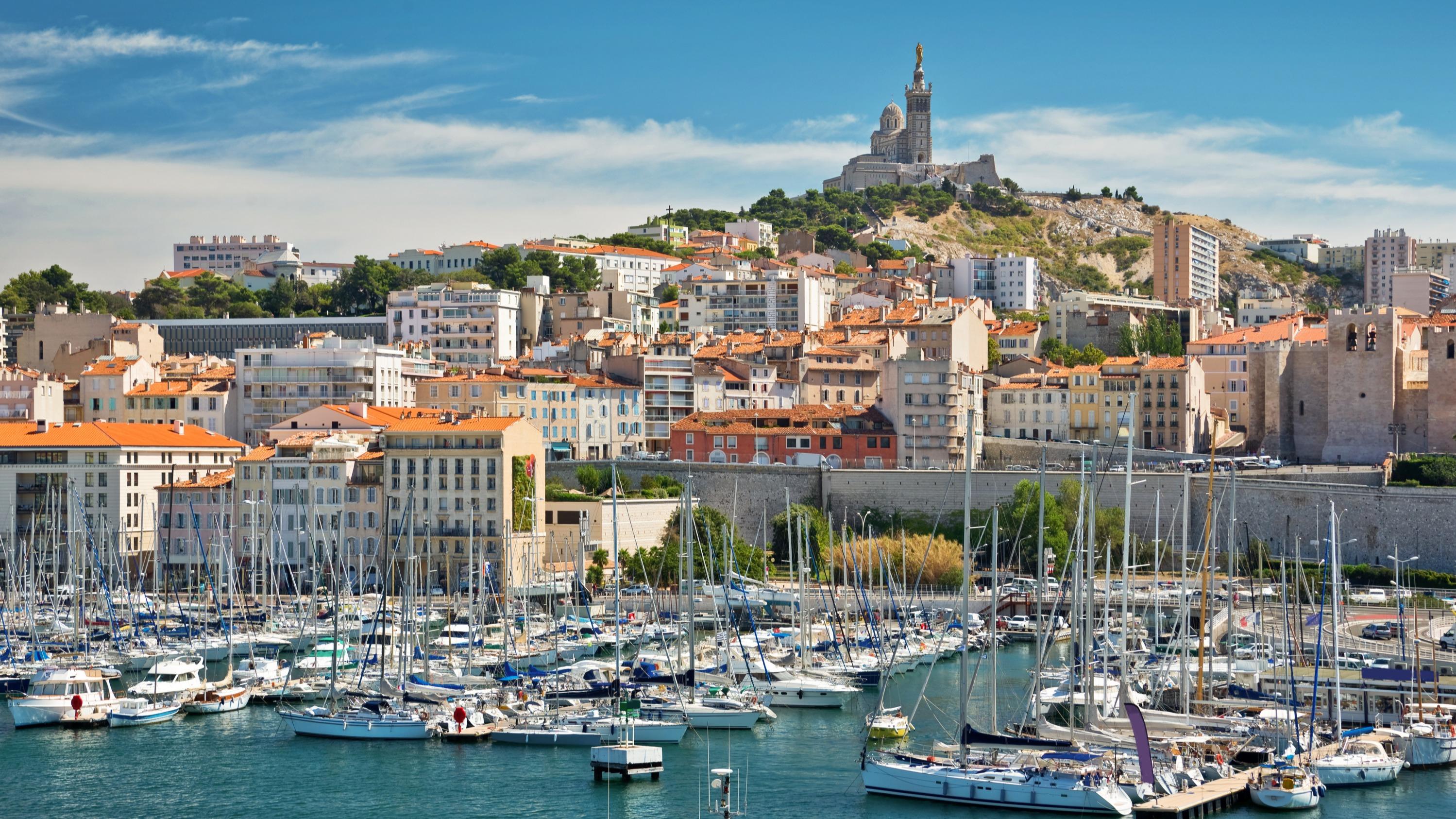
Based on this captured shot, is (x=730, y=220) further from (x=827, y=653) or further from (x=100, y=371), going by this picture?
(x=827, y=653)

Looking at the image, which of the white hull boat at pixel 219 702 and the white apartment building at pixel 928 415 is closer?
the white hull boat at pixel 219 702

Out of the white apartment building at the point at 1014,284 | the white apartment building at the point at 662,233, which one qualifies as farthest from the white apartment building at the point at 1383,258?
the white apartment building at the point at 662,233

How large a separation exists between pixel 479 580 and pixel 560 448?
20061mm

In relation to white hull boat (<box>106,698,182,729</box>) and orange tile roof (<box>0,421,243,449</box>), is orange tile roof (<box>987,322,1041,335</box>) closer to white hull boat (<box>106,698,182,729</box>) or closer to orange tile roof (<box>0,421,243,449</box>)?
orange tile roof (<box>0,421,243,449</box>)

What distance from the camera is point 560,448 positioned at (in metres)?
67.3

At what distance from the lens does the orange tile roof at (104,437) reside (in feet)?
192

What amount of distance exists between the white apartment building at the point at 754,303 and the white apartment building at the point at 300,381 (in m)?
21.7

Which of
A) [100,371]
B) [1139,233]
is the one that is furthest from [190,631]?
[1139,233]

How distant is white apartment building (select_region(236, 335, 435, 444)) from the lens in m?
70.5

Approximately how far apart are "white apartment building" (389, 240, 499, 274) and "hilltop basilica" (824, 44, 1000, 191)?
4782 centimetres

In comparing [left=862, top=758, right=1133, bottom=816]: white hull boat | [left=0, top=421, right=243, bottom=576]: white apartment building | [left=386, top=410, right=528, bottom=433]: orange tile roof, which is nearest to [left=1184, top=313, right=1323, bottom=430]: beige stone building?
[left=386, top=410, right=528, bottom=433]: orange tile roof

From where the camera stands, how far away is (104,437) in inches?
2322

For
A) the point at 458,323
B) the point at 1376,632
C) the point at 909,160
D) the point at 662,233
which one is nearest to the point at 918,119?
the point at 909,160

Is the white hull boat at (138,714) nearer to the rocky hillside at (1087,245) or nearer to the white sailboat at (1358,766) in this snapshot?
the white sailboat at (1358,766)
